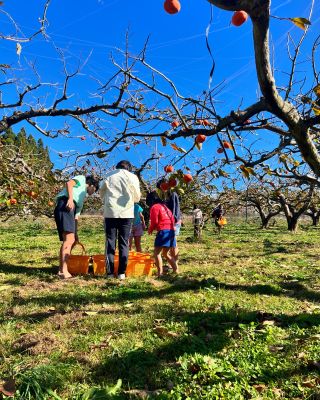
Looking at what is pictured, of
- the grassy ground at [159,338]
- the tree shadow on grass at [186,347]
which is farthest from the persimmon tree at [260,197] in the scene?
the tree shadow on grass at [186,347]

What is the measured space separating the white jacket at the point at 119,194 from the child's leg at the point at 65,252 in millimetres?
593

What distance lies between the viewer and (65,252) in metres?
5.27

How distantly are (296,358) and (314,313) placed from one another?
3.70 feet

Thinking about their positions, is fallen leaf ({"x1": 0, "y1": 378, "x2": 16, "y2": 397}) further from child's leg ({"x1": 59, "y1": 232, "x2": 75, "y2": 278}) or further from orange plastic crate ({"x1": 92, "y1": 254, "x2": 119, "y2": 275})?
orange plastic crate ({"x1": 92, "y1": 254, "x2": 119, "y2": 275})

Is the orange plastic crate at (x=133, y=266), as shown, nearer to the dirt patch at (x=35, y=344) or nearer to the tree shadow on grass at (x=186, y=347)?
the tree shadow on grass at (x=186, y=347)

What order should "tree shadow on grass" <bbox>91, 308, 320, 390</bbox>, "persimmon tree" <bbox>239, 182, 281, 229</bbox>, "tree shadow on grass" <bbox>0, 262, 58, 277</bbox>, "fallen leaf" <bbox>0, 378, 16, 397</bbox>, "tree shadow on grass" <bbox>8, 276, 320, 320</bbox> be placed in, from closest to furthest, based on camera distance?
"fallen leaf" <bbox>0, 378, 16, 397</bbox>
"tree shadow on grass" <bbox>91, 308, 320, 390</bbox>
"tree shadow on grass" <bbox>8, 276, 320, 320</bbox>
"tree shadow on grass" <bbox>0, 262, 58, 277</bbox>
"persimmon tree" <bbox>239, 182, 281, 229</bbox>

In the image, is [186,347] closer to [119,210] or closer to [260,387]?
[260,387]

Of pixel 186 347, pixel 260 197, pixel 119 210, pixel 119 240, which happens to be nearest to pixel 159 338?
pixel 186 347

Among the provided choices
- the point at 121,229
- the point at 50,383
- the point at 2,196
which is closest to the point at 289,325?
the point at 50,383

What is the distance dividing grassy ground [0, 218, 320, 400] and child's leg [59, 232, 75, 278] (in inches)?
8.2

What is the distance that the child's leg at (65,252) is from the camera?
5258mm

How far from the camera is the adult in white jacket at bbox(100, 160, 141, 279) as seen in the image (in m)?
5.25

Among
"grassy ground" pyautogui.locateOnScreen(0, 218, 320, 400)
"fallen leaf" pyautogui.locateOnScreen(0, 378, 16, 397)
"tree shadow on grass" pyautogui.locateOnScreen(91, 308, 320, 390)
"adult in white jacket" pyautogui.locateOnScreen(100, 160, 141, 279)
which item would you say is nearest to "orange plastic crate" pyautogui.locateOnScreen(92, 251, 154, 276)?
"adult in white jacket" pyautogui.locateOnScreen(100, 160, 141, 279)

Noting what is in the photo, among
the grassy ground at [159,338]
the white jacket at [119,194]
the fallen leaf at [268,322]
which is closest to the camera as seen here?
the grassy ground at [159,338]
